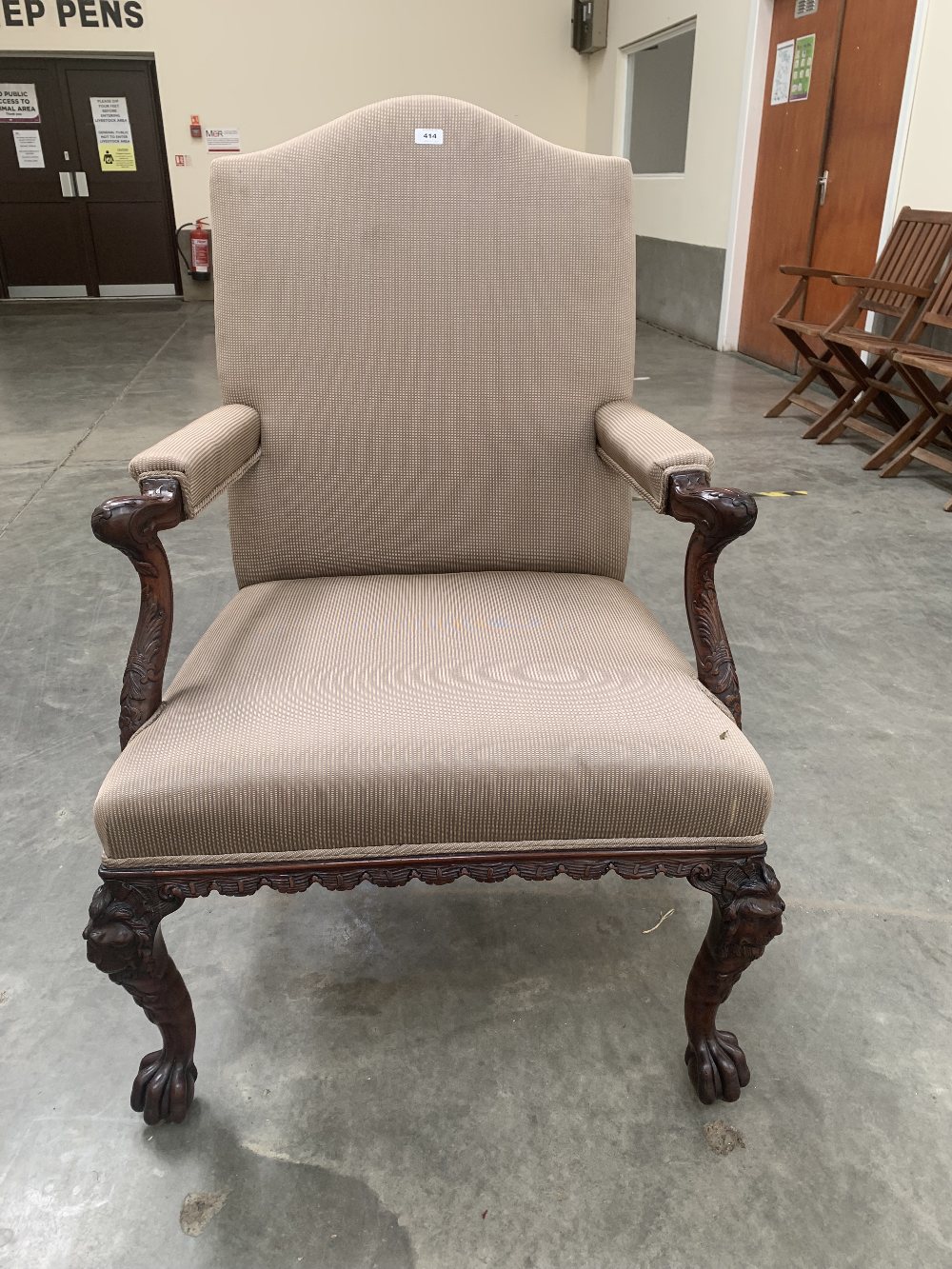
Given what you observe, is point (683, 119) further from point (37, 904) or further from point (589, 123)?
point (37, 904)

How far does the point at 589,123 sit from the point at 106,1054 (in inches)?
358

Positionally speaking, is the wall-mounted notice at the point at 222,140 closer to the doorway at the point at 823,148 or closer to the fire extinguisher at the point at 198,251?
the fire extinguisher at the point at 198,251

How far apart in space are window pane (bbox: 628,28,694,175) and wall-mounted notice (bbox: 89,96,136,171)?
441cm

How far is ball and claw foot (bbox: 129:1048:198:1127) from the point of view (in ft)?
3.52

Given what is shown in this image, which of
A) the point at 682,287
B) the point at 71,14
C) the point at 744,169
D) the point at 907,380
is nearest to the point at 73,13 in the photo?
the point at 71,14

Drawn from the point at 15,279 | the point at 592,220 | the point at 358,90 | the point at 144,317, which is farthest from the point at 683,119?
the point at 592,220

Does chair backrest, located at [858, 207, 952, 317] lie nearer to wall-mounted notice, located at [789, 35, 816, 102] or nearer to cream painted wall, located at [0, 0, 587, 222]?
wall-mounted notice, located at [789, 35, 816, 102]

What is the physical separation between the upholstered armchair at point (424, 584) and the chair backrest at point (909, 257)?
2.61 meters

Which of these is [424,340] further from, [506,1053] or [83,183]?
[83,183]

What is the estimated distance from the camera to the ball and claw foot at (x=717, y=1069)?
3.61 feet

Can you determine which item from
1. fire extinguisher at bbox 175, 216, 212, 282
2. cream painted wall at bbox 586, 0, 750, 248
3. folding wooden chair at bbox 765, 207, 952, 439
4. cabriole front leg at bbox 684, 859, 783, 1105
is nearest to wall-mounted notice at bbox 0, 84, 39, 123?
fire extinguisher at bbox 175, 216, 212, 282

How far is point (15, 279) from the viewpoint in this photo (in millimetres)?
8656

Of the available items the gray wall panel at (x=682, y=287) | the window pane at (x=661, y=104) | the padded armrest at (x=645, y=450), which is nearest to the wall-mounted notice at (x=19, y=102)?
the window pane at (x=661, y=104)

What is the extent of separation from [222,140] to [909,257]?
655cm
